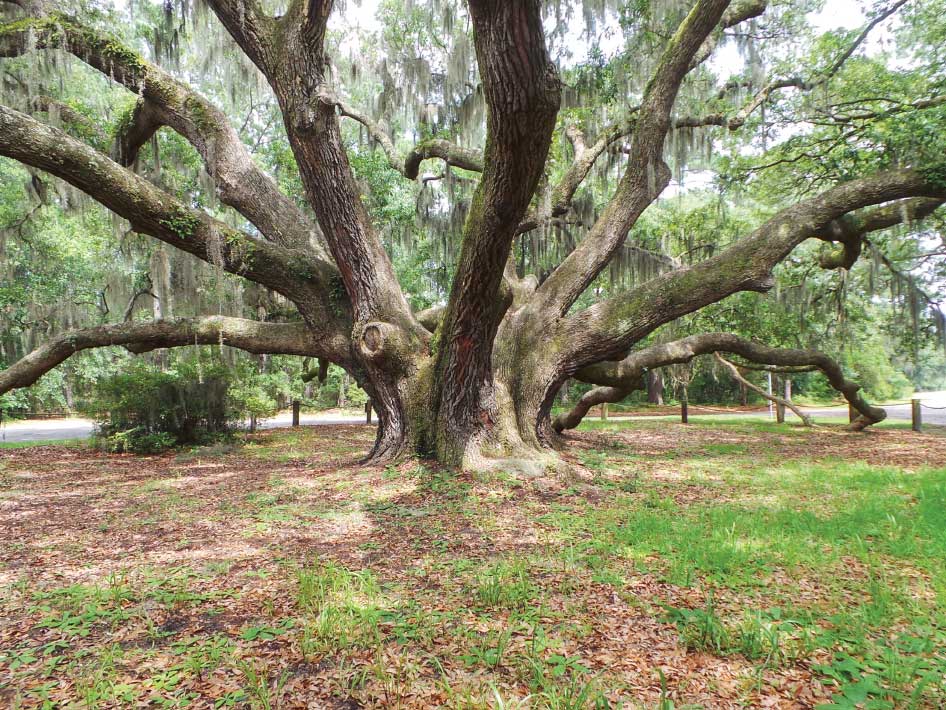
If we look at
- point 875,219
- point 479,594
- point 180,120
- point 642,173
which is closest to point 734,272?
point 642,173

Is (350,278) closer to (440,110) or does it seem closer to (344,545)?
(344,545)

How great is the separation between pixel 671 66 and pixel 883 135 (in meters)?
4.20

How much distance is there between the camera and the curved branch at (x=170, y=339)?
20.9 ft

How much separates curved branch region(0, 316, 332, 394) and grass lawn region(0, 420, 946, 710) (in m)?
2.01

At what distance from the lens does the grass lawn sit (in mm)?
1896

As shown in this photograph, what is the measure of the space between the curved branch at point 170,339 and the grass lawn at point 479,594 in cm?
201

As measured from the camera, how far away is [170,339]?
21.2 ft

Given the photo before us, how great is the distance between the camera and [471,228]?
4.31 meters

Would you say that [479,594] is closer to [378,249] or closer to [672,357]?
[378,249]

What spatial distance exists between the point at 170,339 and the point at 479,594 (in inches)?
229

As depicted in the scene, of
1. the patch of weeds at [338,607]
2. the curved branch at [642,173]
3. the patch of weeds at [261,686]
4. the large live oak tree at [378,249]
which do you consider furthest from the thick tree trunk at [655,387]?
the patch of weeds at [261,686]

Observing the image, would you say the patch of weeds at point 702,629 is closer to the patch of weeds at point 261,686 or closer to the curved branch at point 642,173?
the patch of weeds at point 261,686

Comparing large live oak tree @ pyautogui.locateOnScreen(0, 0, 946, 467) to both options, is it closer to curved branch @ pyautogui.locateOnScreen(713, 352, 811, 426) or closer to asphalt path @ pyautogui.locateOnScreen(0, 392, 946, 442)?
curved branch @ pyautogui.locateOnScreen(713, 352, 811, 426)

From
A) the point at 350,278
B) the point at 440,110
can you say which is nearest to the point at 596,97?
the point at 440,110
